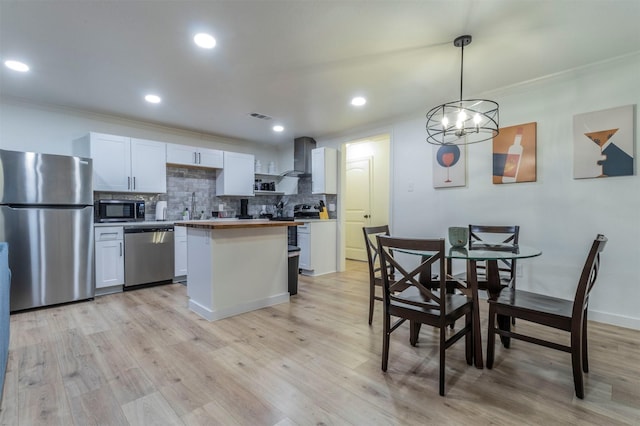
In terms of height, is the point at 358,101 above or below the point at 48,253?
above

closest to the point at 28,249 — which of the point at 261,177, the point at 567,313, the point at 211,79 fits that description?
the point at 211,79

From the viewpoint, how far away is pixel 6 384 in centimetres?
181

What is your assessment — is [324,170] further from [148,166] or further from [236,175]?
[148,166]

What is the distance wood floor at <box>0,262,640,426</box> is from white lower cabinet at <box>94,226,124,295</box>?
2.93ft

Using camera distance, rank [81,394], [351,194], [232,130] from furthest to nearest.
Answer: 1. [351,194]
2. [232,130]
3. [81,394]

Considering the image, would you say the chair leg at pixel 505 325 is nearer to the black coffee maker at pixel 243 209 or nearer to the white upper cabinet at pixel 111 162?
the black coffee maker at pixel 243 209

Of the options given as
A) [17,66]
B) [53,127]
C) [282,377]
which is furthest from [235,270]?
[53,127]

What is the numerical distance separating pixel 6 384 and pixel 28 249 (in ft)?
6.50

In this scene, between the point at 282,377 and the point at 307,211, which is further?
the point at 307,211

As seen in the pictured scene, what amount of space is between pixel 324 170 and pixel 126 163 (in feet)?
9.77

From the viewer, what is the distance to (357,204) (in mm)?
6281

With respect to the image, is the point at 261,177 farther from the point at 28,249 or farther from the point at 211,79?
the point at 28,249

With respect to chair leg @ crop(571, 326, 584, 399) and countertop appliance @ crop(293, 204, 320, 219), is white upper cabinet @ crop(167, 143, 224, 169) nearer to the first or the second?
countertop appliance @ crop(293, 204, 320, 219)

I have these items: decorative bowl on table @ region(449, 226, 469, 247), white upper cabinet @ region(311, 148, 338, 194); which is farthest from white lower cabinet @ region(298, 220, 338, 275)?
decorative bowl on table @ region(449, 226, 469, 247)
